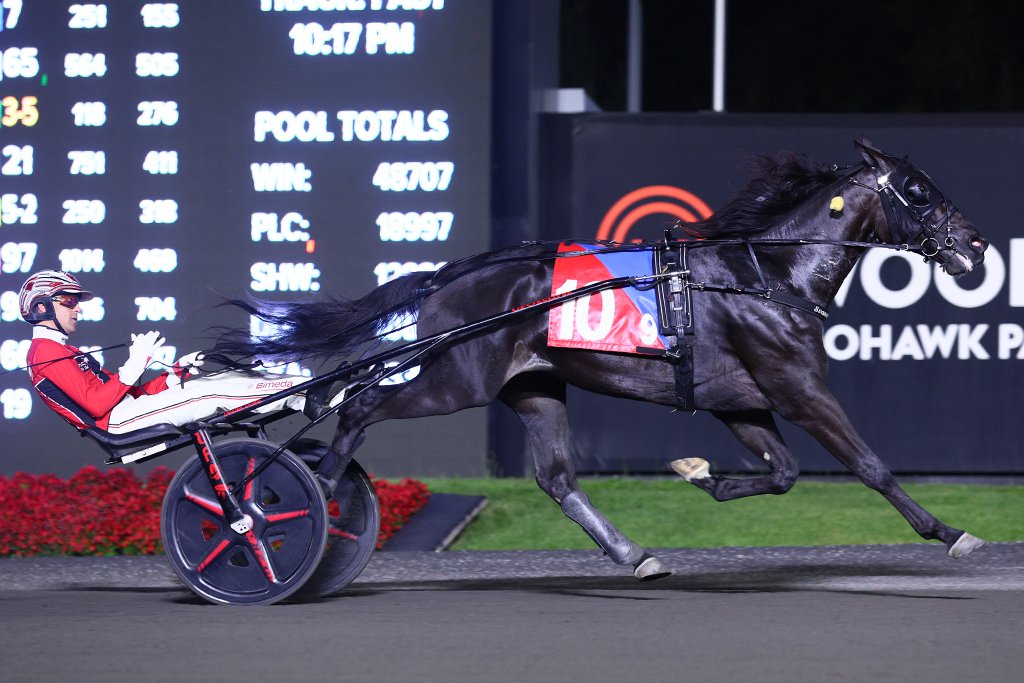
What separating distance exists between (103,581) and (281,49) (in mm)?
3906

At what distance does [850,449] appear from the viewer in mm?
6309

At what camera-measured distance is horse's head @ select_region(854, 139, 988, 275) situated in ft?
21.3

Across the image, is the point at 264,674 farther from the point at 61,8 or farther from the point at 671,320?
the point at 61,8

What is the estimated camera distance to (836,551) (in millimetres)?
7930

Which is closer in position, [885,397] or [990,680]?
[990,680]

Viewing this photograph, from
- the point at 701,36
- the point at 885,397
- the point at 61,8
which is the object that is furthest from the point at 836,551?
the point at 701,36

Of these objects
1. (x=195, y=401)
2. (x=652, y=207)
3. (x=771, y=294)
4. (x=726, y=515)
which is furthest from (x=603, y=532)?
(x=652, y=207)

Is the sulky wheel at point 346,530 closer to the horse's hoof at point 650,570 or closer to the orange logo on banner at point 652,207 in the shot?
the horse's hoof at point 650,570

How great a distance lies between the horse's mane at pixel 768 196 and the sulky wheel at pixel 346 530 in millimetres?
1830

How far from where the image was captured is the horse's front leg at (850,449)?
614cm

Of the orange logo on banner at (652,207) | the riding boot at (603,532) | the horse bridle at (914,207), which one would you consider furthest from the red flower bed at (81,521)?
the horse bridle at (914,207)

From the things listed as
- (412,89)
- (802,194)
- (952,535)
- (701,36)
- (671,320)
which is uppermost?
(701,36)

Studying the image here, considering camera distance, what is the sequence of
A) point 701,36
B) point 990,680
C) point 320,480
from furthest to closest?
point 701,36 < point 320,480 < point 990,680

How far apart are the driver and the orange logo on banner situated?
427 cm
